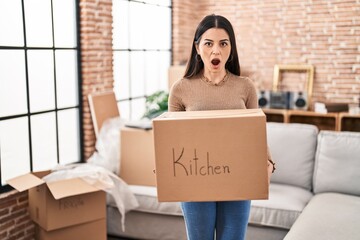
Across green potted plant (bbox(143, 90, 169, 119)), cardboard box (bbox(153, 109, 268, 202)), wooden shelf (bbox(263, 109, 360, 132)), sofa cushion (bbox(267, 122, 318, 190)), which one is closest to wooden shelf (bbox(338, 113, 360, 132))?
wooden shelf (bbox(263, 109, 360, 132))

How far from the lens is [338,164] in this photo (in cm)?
299

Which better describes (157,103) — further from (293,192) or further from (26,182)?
(26,182)

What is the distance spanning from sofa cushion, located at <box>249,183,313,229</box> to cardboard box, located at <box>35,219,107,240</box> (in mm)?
942

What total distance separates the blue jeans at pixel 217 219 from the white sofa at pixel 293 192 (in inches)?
36.6

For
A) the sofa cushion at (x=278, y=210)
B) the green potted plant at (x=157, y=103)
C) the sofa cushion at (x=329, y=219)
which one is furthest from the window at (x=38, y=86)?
the sofa cushion at (x=329, y=219)

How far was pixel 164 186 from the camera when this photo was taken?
1614 millimetres

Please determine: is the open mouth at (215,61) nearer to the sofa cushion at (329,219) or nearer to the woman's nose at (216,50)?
the woman's nose at (216,50)

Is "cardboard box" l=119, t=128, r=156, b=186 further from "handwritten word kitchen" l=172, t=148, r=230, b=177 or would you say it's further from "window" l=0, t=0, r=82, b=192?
"handwritten word kitchen" l=172, t=148, r=230, b=177

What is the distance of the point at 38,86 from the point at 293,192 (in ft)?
6.16

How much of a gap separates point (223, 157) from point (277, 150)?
1.67 metres

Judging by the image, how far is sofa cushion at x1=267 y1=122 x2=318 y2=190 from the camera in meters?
3.12

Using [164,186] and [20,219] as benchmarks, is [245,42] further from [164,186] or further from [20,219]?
[164,186]

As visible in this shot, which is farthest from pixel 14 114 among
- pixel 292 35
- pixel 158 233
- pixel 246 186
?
pixel 292 35

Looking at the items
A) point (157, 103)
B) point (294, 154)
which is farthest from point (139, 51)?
point (294, 154)
